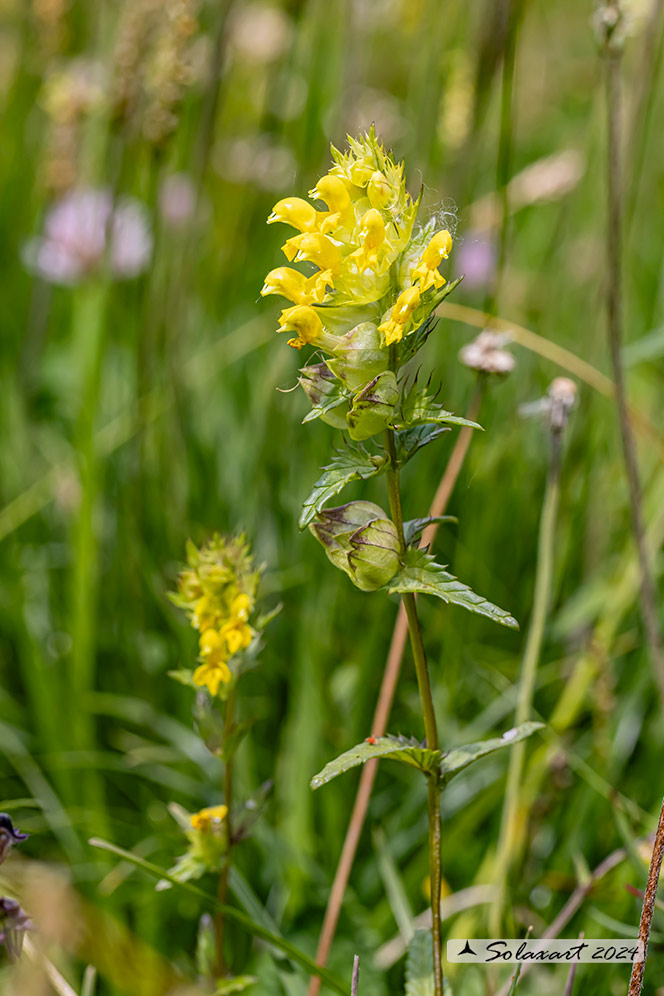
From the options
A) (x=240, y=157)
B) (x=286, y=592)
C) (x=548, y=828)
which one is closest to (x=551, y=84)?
(x=240, y=157)

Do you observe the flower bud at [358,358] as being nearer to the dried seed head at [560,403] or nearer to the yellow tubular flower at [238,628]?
the yellow tubular flower at [238,628]

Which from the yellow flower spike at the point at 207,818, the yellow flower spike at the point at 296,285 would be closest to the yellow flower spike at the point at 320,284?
the yellow flower spike at the point at 296,285

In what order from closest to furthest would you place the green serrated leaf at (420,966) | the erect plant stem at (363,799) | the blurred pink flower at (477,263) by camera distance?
the green serrated leaf at (420,966) → the erect plant stem at (363,799) → the blurred pink flower at (477,263)

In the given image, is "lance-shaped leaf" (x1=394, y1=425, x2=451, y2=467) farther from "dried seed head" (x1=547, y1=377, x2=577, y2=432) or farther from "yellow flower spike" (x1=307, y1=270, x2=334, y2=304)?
"dried seed head" (x1=547, y1=377, x2=577, y2=432)

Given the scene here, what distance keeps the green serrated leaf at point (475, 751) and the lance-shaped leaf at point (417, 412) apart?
0.16 meters

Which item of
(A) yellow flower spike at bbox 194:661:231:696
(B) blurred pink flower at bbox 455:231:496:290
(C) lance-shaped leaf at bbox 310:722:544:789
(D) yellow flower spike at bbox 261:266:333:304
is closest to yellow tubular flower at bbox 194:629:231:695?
(A) yellow flower spike at bbox 194:661:231:696

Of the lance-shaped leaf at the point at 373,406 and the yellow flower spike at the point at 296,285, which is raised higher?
the yellow flower spike at the point at 296,285

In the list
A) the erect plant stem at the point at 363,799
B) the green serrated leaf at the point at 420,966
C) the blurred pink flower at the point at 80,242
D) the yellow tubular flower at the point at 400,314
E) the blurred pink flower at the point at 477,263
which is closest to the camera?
the yellow tubular flower at the point at 400,314

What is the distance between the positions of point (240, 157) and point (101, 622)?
1273mm

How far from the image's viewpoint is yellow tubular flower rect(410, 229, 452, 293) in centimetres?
42

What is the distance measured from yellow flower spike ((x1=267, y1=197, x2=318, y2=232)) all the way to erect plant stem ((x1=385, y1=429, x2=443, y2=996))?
121 mm

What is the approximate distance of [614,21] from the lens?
2.32ft

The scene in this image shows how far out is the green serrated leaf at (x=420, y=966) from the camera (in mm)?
512

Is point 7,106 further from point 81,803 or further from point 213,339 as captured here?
point 81,803
